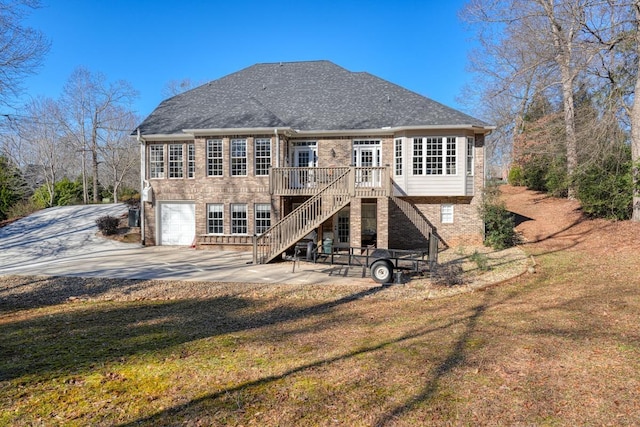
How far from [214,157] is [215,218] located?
116 inches

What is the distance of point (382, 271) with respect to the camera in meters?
11.0

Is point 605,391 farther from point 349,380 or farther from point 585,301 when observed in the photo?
point 585,301

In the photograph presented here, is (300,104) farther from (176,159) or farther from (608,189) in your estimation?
(608,189)

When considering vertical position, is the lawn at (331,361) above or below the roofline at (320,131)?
below

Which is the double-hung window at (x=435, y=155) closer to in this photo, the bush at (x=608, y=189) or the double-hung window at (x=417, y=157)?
the double-hung window at (x=417, y=157)

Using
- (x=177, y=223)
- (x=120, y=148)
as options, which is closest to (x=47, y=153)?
(x=120, y=148)

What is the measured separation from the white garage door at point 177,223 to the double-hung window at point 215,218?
127 centimetres

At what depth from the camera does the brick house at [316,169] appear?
646 inches

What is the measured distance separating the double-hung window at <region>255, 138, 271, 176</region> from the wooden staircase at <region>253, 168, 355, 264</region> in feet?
12.3

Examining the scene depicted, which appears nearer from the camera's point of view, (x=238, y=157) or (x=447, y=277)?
(x=447, y=277)

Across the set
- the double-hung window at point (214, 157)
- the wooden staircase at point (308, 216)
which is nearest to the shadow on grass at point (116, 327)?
the wooden staircase at point (308, 216)

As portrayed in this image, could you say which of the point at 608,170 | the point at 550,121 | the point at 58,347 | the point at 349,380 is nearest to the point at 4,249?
the point at 58,347

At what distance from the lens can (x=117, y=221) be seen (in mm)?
21266

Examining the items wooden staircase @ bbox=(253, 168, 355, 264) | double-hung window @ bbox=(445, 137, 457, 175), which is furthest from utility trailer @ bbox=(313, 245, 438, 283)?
double-hung window @ bbox=(445, 137, 457, 175)
